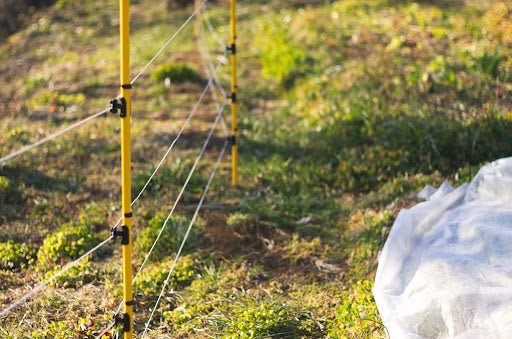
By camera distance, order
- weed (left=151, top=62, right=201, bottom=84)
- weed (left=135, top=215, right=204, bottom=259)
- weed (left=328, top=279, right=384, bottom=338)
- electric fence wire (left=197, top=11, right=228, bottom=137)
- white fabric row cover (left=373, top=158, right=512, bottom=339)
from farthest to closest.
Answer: weed (left=151, top=62, right=201, bottom=84)
electric fence wire (left=197, top=11, right=228, bottom=137)
weed (left=135, top=215, right=204, bottom=259)
weed (left=328, top=279, right=384, bottom=338)
white fabric row cover (left=373, top=158, right=512, bottom=339)

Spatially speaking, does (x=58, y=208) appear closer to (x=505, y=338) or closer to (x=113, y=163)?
(x=113, y=163)

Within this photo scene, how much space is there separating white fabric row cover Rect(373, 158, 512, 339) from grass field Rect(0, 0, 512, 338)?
0.23m

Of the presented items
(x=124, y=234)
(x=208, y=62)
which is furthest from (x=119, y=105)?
(x=208, y=62)

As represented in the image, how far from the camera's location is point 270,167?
478cm

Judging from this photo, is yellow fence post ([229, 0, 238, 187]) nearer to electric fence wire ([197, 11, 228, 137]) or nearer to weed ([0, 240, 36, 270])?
electric fence wire ([197, 11, 228, 137])

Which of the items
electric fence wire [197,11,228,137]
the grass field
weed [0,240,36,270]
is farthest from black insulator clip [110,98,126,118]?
electric fence wire [197,11,228,137]

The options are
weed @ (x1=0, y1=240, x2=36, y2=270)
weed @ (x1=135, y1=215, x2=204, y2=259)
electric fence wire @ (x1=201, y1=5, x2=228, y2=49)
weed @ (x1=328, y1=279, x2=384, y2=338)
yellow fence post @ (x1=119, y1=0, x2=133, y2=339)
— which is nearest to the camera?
yellow fence post @ (x1=119, y1=0, x2=133, y2=339)

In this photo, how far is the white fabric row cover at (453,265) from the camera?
7.43ft

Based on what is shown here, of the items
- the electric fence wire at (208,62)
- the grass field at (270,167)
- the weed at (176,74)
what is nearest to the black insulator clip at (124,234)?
the grass field at (270,167)

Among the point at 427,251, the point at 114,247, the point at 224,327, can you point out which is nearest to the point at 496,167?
the point at 427,251

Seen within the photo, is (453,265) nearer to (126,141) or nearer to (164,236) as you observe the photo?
(126,141)

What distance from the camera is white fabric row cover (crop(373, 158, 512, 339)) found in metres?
2.26

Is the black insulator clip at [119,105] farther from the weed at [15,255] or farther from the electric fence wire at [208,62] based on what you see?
the electric fence wire at [208,62]

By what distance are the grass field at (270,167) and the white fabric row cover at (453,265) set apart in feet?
0.74
